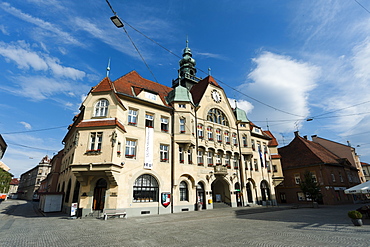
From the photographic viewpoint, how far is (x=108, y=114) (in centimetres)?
1967

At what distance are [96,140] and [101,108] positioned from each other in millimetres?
3346

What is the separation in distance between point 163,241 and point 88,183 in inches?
483

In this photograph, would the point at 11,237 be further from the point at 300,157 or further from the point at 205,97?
the point at 300,157

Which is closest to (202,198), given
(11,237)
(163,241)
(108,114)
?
(108,114)

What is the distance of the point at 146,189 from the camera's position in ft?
70.2

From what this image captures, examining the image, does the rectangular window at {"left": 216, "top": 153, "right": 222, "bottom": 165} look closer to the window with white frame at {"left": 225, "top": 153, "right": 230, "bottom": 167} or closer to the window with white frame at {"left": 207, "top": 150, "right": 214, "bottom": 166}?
the window with white frame at {"left": 207, "top": 150, "right": 214, "bottom": 166}

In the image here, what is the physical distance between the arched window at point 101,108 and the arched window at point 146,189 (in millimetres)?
7499

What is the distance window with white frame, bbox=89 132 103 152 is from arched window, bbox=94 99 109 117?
2075mm

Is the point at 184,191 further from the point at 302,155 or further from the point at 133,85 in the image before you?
the point at 302,155

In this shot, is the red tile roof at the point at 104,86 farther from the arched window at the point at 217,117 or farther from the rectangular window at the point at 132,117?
the arched window at the point at 217,117

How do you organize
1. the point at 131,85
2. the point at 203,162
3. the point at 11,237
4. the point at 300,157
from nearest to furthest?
the point at 11,237
the point at 131,85
the point at 203,162
the point at 300,157

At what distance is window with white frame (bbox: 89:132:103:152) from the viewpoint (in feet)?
61.0

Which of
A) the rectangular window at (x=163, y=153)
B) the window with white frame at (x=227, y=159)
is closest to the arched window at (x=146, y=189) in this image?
the rectangular window at (x=163, y=153)

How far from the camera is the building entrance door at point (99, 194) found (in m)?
19.2
